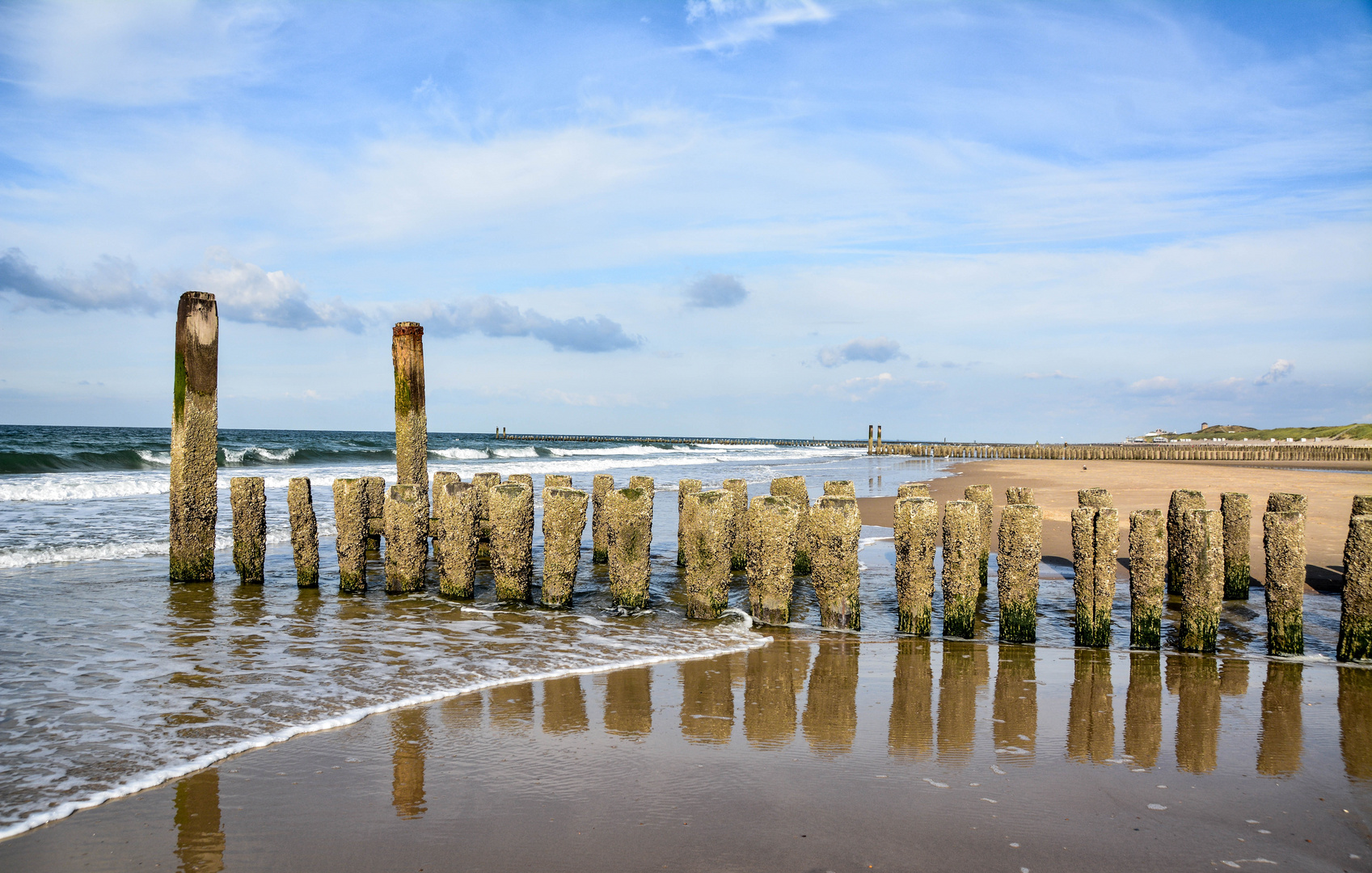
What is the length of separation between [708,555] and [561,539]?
1.41 meters

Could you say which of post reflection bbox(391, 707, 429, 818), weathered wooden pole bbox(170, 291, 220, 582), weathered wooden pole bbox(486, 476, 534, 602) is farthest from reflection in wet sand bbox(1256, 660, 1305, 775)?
weathered wooden pole bbox(170, 291, 220, 582)

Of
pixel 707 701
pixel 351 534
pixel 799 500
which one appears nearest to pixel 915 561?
pixel 707 701

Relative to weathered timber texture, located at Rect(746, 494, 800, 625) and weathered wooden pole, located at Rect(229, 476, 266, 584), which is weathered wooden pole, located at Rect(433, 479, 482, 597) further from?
weathered timber texture, located at Rect(746, 494, 800, 625)

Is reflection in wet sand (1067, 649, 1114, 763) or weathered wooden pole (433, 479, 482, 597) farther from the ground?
weathered wooden pole (433, 479, 482, 597)

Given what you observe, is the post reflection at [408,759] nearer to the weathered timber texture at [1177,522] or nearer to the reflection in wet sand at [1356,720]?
the reflection in wet sand at [1356,720]

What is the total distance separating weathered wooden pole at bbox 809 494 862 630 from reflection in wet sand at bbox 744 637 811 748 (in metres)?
0.56

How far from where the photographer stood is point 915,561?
6477mm

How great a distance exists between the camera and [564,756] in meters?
4.01

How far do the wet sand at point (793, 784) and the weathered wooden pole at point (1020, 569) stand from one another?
1.05 m

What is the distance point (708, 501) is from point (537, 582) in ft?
10.2

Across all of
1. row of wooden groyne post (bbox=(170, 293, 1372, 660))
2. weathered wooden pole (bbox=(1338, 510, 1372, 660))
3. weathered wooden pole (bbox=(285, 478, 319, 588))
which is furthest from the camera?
weathered wooden pole (bbox=(285, 478, 319, 588))

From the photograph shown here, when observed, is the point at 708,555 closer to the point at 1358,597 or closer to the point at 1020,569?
the point at 1020,569

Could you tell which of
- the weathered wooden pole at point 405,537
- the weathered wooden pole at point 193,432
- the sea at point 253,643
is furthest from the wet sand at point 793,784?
the weathered wooden pole at point 193,432

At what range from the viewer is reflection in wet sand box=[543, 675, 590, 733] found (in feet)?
14.7
